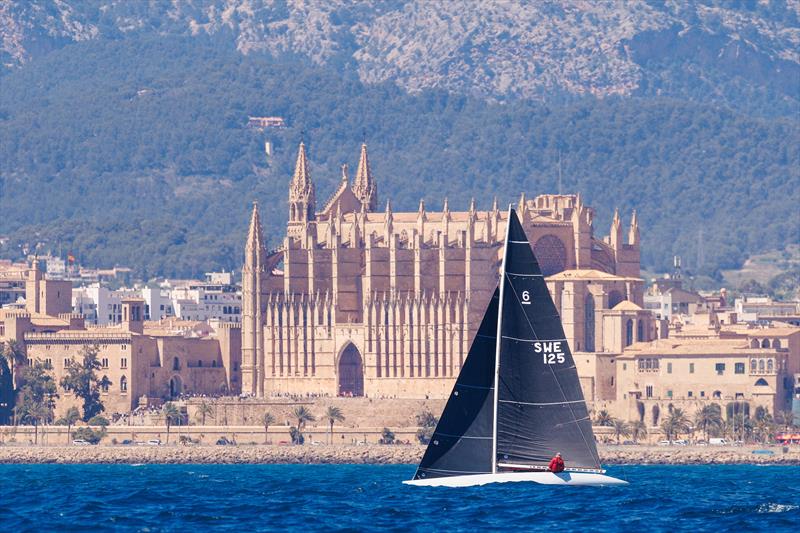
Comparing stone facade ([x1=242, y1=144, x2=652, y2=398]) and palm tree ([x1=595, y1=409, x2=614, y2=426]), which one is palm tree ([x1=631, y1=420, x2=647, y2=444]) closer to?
palm tree ([x1=595, y1=409, x2=614, y2=426])

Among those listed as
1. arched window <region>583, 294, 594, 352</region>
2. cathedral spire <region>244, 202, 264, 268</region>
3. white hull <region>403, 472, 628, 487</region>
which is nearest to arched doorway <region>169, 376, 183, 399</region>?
cathedral spire <region>244, 202, 264, 268</region>

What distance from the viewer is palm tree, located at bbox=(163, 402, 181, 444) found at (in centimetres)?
16825

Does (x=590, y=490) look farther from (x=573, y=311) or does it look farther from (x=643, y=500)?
(x=573, y=311)

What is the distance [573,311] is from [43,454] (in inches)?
1267

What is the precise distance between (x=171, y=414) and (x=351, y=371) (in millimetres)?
12737

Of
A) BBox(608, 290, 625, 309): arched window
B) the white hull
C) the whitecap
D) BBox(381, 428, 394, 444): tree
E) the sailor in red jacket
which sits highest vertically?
BBox(608, 290, 625, 309): arched window

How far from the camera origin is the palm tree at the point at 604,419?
166250mm

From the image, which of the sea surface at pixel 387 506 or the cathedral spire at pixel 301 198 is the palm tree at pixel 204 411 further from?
the sea surface at pixel 387 506

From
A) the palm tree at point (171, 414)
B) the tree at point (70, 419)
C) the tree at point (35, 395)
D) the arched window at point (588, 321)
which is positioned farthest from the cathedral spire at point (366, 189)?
the tree at point (70, 419)

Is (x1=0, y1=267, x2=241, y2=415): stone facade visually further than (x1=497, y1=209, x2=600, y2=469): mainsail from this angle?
Yes

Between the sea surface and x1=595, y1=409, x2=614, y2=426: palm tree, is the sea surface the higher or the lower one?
the lower one

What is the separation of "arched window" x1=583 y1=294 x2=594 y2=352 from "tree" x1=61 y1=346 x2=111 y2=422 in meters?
28.3

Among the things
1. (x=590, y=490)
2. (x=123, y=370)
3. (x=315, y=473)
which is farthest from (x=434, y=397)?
(x=590, y=490)

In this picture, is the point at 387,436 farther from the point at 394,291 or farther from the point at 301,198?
the point at 301,198
